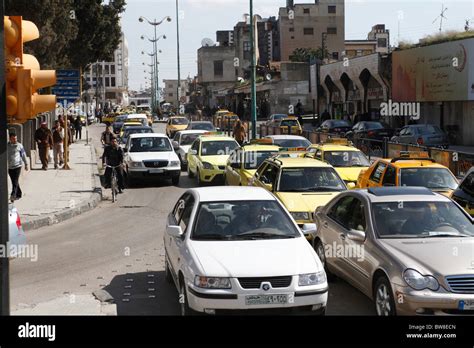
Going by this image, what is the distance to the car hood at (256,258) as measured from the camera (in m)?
7.81

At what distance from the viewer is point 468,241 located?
874 cm

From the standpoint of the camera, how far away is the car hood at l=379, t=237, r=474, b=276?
25.7 ft

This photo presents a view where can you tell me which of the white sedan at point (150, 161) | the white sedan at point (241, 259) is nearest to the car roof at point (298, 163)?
the white sedan at point (241, 259)

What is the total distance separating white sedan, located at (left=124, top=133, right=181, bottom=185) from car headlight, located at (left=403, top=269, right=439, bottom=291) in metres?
15.9

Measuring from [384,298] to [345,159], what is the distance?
11500 mm

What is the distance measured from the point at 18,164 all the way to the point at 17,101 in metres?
13.0

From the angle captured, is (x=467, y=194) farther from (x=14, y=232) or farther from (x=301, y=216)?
(x=14, y=232)

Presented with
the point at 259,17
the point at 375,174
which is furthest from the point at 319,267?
the point at 259,17

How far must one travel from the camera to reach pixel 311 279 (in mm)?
7906

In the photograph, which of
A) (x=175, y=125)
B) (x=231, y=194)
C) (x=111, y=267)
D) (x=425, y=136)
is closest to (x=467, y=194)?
(x=231, y=194)

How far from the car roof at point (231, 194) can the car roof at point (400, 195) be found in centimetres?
139

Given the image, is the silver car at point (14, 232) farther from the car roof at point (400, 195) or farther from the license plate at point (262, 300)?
the car roof at point (400, 195)

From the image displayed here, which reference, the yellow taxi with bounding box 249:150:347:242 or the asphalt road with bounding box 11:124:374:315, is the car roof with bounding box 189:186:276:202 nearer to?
the asphalt road with bounding box 11:124:374:315

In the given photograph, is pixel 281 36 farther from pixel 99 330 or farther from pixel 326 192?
pixel 99 330
